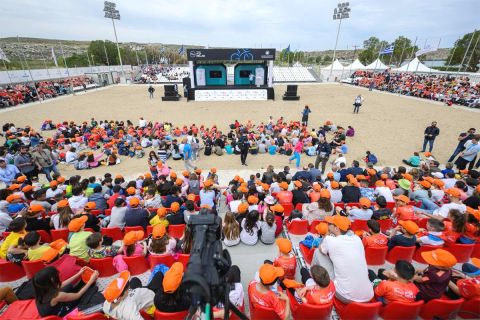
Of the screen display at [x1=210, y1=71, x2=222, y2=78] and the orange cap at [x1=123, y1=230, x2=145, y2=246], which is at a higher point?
the screen display at [x1=210, y1=71, x2=222, y2=78]

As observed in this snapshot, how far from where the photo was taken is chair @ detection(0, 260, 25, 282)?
3839mm

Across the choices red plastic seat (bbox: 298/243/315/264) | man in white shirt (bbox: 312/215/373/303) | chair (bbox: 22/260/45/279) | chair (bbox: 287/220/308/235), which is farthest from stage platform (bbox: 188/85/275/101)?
man in white shirt (bbox: 312/215/373/303)

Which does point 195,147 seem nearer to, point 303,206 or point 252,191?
point 252,191

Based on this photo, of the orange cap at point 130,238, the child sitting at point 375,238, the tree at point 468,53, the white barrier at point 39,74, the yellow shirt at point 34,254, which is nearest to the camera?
the yellow shirt at point 34,254

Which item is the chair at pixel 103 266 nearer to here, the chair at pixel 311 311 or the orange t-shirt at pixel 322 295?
the chair at pixel 311 311

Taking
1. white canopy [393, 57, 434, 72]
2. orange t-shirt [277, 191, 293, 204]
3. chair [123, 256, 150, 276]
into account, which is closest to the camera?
chair [123, 256, 150, 276]

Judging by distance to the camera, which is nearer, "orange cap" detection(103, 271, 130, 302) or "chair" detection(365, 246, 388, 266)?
"orange cap" detection(103, 271, 130, 302)

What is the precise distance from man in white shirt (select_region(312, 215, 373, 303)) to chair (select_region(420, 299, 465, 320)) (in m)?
0.74

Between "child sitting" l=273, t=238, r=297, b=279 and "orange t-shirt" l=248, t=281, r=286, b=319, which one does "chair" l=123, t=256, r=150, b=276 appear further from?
"child sitting" l=273, t=238, r=297, b=279

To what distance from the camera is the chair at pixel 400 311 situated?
9.10 ft

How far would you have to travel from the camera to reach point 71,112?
70.9 ft

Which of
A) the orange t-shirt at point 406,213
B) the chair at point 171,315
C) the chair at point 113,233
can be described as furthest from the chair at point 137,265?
the orange t-shirt at point 406,213

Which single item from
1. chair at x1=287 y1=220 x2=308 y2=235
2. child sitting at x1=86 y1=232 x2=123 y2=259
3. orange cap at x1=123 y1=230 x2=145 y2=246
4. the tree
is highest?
the tree

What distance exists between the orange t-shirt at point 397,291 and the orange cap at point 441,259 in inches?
16.4
